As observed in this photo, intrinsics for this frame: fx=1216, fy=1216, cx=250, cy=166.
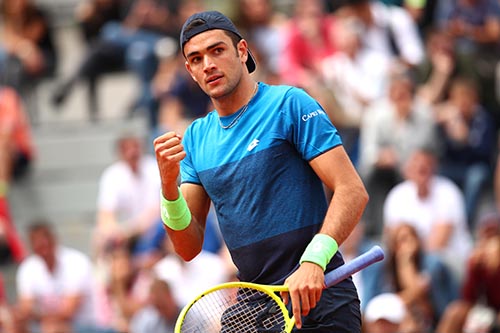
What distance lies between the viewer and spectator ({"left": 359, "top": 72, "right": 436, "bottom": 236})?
11.8 metres

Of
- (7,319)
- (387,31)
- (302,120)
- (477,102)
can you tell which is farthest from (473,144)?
(302,120)

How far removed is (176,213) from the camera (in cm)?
552

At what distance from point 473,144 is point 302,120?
22.5 ft

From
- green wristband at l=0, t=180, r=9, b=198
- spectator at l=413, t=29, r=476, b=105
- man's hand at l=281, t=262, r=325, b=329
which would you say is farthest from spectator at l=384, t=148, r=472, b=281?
man's hand at l=281, t=262, r=325, b=329

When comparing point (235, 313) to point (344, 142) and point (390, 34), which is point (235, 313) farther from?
point (390, 34)

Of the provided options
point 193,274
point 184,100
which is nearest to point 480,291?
point 193,274

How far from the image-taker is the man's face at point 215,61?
5477 millimetres

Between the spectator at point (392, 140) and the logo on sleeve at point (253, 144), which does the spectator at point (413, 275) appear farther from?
the logo on sleeve at point (253, 144)

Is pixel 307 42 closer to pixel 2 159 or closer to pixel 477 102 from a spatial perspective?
pixel 477 102

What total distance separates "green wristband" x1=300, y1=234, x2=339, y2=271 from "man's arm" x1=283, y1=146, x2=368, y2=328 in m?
0.02

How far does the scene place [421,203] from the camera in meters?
11.2

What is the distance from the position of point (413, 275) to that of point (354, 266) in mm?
5100

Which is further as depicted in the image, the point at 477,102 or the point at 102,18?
the point at 102,18

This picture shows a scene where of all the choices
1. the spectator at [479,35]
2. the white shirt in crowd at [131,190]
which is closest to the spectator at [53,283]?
the white shirt in crowd at [131,190]
